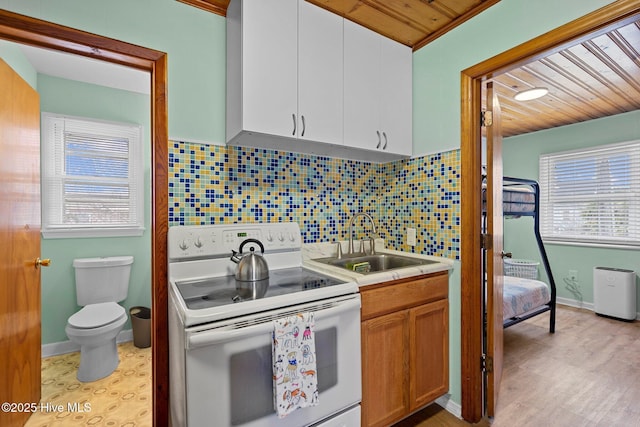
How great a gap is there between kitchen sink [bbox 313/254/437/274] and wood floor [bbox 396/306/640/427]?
2.98ft

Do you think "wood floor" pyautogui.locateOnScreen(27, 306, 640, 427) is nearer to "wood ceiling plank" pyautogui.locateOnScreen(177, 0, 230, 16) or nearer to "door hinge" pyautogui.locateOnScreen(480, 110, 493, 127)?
"door hinge" pyautogui.locateOnScreen(480, 110, 493, 127)

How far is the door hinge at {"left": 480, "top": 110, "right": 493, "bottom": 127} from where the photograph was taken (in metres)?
1.81

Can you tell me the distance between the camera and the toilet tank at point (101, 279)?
2.62 m

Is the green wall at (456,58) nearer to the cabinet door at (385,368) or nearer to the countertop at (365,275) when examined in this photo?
the countertop at (365,275)

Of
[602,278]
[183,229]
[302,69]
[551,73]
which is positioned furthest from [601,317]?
[183,229]

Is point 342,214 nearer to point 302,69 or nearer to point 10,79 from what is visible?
point 302,69

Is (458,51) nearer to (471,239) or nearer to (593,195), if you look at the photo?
(471,239)

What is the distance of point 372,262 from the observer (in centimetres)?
218

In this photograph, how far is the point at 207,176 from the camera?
1.69 m

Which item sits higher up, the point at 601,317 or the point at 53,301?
the point at 53,301

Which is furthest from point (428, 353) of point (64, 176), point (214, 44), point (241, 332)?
point (64, 176)

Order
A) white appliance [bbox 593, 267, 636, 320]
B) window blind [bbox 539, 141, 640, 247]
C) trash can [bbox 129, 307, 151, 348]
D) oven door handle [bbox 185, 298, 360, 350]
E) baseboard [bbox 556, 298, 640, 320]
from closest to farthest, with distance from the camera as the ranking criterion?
oven door handle [bbox 185, 298, 360, 350]
trash can [bbox 129, 307, 151, 348]
white appliance [bbox 593, 267, 636, 320]
window blind [bbox 539, 141, 640, 247]
baseboard [bbox 556, 298, 640, 320]

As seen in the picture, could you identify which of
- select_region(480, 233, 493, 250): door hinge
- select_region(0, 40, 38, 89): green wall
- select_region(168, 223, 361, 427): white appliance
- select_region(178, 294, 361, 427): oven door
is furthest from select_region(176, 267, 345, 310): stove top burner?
select_region(0, 40, 38, 89): green wall

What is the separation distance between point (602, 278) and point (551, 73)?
2647mm
